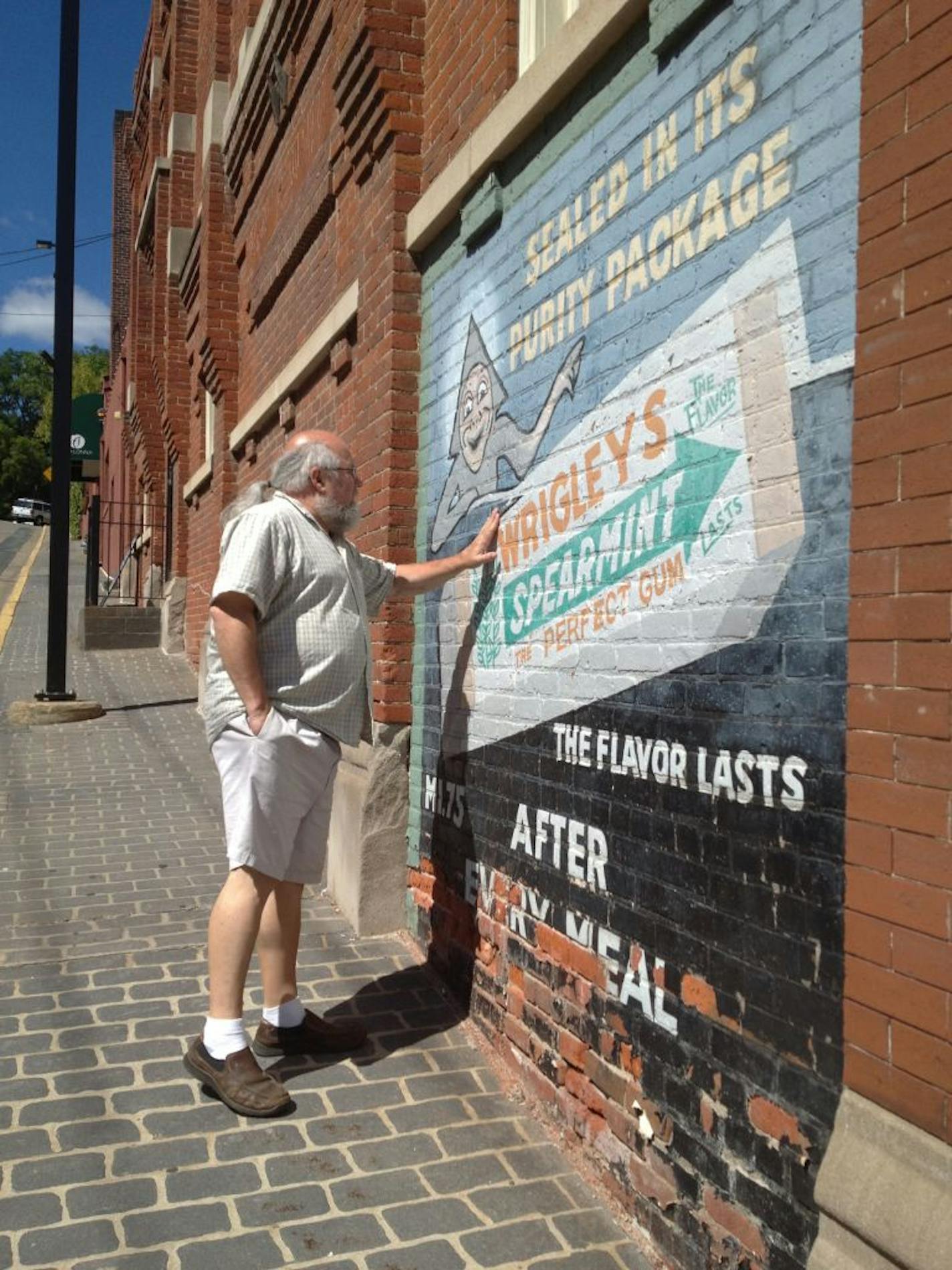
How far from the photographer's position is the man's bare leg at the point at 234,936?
3.52 metres

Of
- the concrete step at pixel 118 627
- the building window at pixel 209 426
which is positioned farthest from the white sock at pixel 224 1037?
the concrete step at pixel 118 627

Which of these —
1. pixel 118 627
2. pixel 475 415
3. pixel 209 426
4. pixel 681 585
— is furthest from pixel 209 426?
pixel 681 585

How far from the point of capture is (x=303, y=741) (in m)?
3.64

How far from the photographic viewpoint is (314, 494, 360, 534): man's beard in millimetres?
3895

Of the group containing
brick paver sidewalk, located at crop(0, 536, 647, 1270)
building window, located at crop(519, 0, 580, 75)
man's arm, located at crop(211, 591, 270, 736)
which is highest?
building window, located at crop(519, 0, 580, 75)

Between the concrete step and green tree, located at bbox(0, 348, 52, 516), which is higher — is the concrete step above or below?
below

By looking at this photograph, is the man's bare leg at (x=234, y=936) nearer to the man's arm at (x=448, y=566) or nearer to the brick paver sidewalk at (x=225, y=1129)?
the brick paver sidewalk at (x=225, y=1129)

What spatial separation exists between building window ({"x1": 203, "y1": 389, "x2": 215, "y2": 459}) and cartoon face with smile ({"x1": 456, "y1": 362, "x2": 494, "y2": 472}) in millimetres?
8310

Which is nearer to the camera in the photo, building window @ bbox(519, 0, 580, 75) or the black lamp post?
building window @ bbox(519, 0, 580, 75)

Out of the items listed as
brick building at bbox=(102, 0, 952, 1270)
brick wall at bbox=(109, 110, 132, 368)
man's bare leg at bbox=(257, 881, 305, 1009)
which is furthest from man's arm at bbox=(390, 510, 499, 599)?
brick wall at bbox=(109, 110, 132, 368)

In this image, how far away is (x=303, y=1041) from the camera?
3828 mm

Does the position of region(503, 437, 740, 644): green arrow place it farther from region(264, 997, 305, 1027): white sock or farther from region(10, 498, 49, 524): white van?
region(10, 498, 49, 524): white van

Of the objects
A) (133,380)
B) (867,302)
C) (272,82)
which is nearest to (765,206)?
(867,302)

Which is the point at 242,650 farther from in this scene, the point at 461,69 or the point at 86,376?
the point at 86,376
